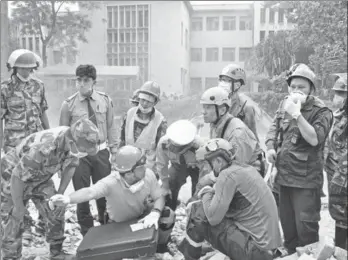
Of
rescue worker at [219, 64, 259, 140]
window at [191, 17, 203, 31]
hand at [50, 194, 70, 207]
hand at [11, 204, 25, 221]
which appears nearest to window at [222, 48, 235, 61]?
window at [191, 17, 203, 31]

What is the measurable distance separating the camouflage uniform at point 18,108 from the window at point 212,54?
233 centimetres

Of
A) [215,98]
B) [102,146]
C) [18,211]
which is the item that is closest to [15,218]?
[18,211]

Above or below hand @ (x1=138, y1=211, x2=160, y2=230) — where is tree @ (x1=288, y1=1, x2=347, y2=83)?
above

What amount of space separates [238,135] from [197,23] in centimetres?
277

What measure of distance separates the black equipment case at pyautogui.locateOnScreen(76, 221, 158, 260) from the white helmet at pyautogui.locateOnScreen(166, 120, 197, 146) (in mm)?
804

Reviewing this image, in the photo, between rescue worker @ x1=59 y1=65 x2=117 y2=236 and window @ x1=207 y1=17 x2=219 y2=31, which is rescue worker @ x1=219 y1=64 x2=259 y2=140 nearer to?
rescue worker @ x1=59 y1=65 x2=117 y2=236

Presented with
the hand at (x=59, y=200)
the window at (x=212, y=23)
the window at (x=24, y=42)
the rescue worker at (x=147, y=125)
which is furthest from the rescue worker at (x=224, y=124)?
the window at (x=24, y=42)

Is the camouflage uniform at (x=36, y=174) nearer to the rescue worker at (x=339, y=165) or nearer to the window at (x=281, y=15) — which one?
the rescue worker at (x=339, y=165)

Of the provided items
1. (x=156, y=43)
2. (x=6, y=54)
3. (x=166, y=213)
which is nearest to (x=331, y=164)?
(x=166, y=213)

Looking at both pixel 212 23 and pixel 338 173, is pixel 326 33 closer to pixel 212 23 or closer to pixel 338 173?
pixel 212 23

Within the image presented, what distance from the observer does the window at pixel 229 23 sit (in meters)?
5.09

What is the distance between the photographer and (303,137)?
3113mm

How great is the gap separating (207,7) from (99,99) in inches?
94.7

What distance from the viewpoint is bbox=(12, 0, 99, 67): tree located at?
16.8ft
